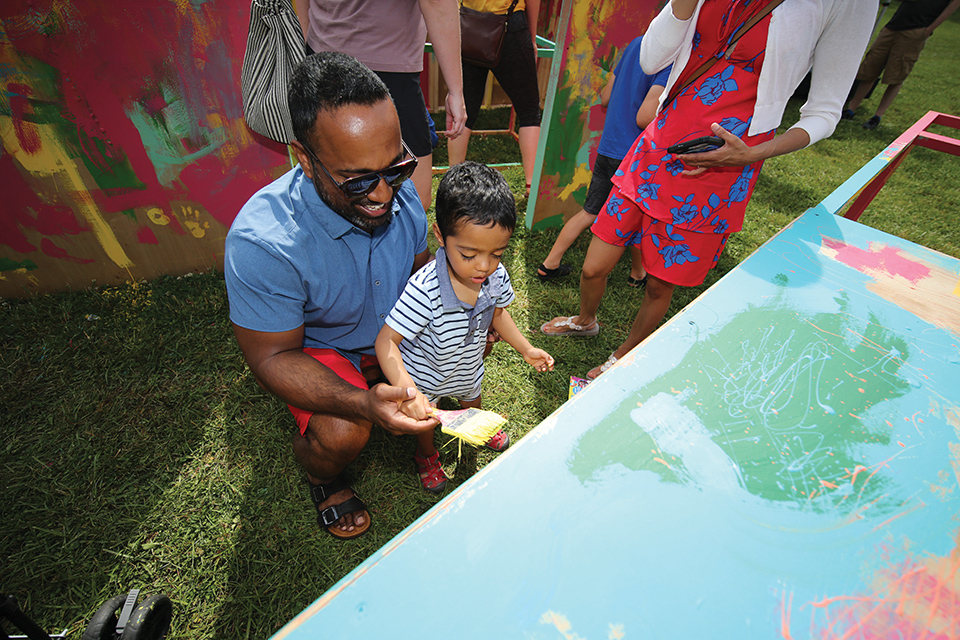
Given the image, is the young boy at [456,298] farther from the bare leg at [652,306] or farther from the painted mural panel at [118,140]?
the painted mural panel at [118,140]

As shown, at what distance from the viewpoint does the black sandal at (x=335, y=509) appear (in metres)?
1.58

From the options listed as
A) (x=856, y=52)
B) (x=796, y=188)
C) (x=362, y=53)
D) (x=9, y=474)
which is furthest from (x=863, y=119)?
(x=9, y=474)

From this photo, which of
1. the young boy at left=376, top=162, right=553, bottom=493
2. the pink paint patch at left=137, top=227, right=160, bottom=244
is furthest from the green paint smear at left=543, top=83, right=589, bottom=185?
the pink paint patch at left=137, top=227, right=160, bottom=244

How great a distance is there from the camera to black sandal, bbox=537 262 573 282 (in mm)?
2891

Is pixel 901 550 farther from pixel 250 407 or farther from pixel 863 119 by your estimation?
pixel 863 119

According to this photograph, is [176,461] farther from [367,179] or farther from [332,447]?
[367,179]

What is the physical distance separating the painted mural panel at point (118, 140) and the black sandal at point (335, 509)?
5.77 feet

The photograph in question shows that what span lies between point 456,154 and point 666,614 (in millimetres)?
3346

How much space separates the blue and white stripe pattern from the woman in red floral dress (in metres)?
0.72

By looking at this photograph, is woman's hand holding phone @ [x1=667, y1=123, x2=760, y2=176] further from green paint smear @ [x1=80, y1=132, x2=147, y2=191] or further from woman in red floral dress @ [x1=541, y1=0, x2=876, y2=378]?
green paint smear @ [x1=80, y1=132, x2=147, y2=191]

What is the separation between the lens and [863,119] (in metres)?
6.69

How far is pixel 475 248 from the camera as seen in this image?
4.00ft

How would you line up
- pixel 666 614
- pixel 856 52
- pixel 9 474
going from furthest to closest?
pixel 9 474 → pixel 856 52 → pixel 666 614

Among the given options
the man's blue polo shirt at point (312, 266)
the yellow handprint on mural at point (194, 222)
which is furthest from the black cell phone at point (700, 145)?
the yellow handprint on mural at point (194, 222)
